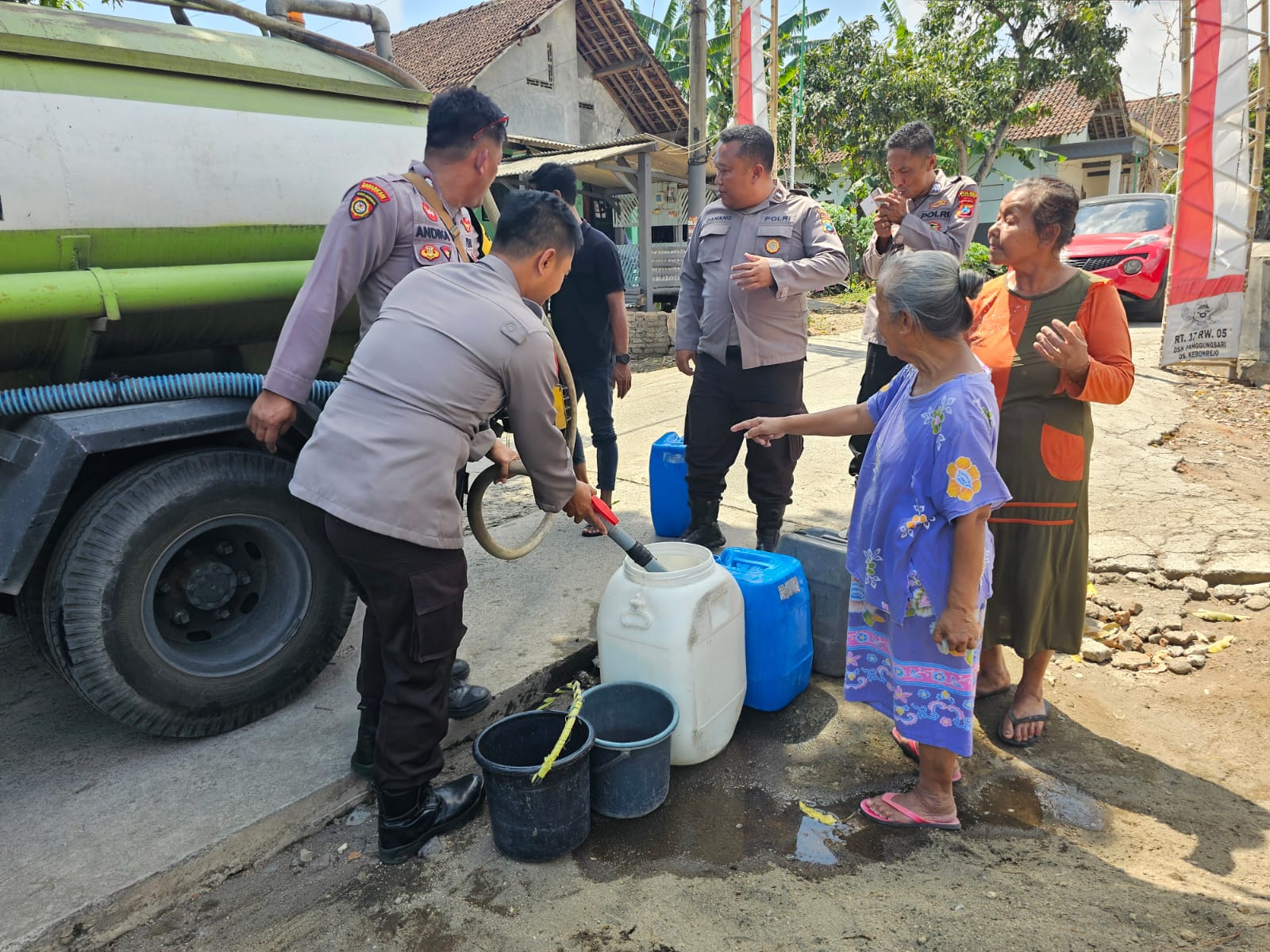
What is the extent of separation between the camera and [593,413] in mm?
4395

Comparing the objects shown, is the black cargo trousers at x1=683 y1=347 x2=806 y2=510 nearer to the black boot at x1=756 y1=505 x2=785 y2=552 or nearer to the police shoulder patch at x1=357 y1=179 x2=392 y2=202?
the black boot at x1=756 y1=505 x2=785 y2=552

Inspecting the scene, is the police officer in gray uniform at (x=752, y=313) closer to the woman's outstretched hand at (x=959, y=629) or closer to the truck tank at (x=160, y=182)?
the truck tank at (x=160, y=182)

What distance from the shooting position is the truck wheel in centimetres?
235

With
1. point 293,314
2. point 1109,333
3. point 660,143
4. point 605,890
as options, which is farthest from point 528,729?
point 660,143

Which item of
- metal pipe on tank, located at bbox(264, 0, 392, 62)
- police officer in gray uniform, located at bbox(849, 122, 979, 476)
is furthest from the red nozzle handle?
metal pipe on tank, located at bbox(264, 0, 392, 62)

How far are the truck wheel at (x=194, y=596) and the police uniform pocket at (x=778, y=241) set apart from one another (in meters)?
2.19

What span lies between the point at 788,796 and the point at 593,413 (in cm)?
240

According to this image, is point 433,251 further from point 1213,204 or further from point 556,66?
point 556,66

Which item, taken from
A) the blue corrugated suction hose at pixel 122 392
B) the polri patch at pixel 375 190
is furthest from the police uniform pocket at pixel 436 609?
the polri patch at pixel 375 190

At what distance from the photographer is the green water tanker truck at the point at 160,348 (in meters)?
2.26

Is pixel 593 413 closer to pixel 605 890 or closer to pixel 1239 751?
pixel 605 890

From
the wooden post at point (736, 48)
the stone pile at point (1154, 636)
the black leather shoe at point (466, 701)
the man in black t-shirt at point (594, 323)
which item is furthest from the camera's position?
the wooden post at point (736, 48)

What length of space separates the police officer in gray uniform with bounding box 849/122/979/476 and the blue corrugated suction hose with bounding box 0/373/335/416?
2.60m

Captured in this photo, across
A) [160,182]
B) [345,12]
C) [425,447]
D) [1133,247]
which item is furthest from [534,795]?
[1133,247]
